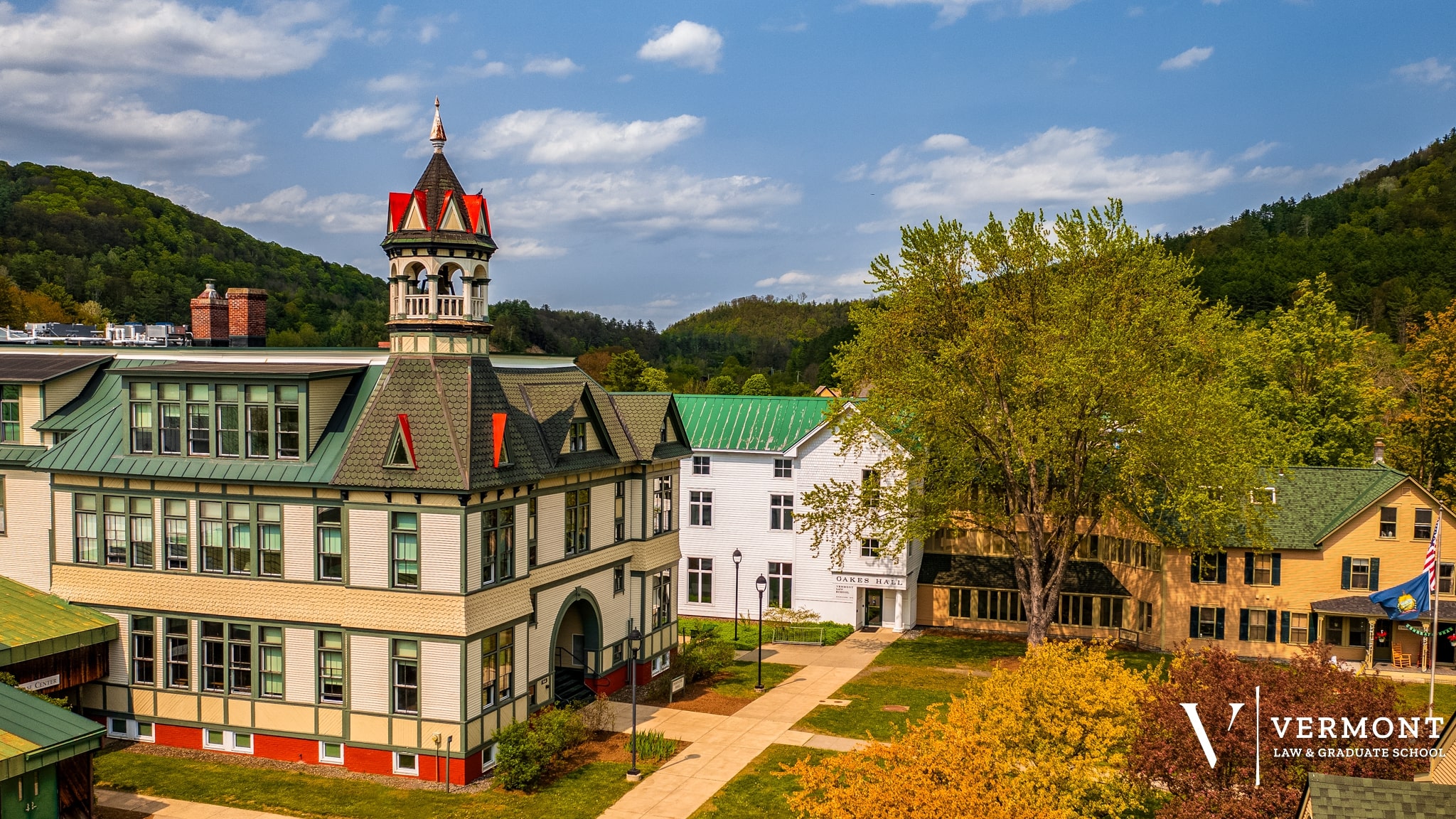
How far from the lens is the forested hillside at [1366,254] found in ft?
297

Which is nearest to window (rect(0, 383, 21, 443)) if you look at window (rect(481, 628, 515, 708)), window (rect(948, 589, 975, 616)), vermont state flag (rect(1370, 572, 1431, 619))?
window (rect(481, 628, 515, 708))

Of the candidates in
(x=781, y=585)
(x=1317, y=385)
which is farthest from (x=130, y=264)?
(x=1317, y=385)

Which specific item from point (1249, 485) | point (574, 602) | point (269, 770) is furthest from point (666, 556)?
point (1249, 485)

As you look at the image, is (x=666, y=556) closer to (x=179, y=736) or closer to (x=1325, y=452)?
(x=179, y=736)

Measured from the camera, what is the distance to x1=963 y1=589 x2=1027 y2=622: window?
43.3m

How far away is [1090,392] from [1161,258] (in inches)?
282

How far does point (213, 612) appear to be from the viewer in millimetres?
25391

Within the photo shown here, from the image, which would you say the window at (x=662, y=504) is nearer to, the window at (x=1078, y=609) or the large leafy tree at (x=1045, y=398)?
the large leafy tree at (x=1045, y=398)

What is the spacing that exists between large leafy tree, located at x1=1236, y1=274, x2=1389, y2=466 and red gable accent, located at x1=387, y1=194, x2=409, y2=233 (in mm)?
40248

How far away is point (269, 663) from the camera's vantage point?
2505 centimetres

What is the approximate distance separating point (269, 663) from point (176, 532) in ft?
14.4

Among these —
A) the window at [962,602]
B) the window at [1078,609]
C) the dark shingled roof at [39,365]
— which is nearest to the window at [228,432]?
the dark shingled roof at [39,365]

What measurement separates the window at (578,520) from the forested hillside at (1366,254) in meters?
71.8

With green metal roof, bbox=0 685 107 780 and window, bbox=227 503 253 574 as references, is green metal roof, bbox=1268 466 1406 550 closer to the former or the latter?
window, bbox=227 503 253 574
